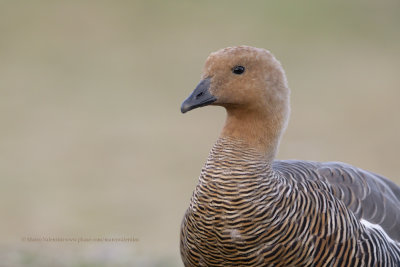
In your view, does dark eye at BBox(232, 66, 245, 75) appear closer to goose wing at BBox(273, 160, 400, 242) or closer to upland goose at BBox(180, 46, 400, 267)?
upland goose at BBox(180, 46, 400, 267)

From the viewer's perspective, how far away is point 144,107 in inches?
625

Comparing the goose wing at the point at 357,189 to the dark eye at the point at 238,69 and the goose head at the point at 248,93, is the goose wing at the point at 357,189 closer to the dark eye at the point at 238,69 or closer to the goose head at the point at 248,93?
the goose head at the point at 248,93

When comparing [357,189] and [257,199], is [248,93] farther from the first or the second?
[357,189]

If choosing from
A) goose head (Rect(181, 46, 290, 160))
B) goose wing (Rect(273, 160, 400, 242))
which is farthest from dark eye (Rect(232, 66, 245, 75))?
goose wing (Rect(273, 160, 400, 242))

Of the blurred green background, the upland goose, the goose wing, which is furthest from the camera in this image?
the blurred green background

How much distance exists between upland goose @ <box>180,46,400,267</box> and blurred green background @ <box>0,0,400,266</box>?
1971 mm

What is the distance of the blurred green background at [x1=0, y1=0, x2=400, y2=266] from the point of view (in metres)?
11.0

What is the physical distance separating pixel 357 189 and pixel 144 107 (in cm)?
1122

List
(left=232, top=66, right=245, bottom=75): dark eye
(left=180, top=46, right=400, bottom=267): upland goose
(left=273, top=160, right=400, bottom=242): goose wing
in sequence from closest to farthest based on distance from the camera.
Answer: (left=180, top=46, right=400, bottom=267): upland goose < (left=232, top=66, right=245, bottom=75): dark eye < (left=273, top=160, right=400, bottom=242): goose wing

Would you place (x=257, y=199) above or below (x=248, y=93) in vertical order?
below

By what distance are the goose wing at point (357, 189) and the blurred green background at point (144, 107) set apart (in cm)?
185

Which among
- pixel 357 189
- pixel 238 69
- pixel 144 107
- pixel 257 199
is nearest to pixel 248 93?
pixel 238 69

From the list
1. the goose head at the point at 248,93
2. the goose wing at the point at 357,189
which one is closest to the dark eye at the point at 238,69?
the goose head at the point at 248,93

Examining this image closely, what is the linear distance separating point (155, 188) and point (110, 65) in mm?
6685
